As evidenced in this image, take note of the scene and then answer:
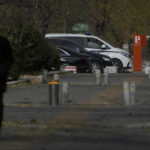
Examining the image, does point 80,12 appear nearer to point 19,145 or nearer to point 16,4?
point 16,4

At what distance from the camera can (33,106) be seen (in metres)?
17.2

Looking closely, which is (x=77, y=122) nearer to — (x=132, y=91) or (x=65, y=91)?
(x=132, y=91)

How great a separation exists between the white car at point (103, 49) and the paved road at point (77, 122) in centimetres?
1639

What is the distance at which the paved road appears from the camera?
405 inches

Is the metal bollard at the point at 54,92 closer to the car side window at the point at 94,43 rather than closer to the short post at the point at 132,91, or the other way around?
the short post at the point at 132,91

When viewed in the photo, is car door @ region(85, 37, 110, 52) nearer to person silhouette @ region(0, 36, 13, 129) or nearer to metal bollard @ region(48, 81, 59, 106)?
metal bollard @ region(48, 81, 59, 106)

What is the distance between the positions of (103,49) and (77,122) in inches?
1000

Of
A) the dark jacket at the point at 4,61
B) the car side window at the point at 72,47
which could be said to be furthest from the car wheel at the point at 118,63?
the dark jacket at the point at 4,61

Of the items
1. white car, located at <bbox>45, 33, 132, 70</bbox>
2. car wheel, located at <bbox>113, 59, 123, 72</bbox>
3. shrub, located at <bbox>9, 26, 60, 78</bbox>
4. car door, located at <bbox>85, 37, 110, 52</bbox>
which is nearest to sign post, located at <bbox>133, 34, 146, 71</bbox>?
white car, located at <bbox>45, 33, 132, 70</bbox>

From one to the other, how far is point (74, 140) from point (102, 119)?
322 cm

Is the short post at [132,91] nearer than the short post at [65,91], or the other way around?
the short post at [132,91]

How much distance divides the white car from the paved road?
16394mm

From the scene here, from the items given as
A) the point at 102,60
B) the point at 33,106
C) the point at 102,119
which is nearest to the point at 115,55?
the point at 102,60

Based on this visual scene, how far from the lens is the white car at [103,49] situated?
37.8 metres
